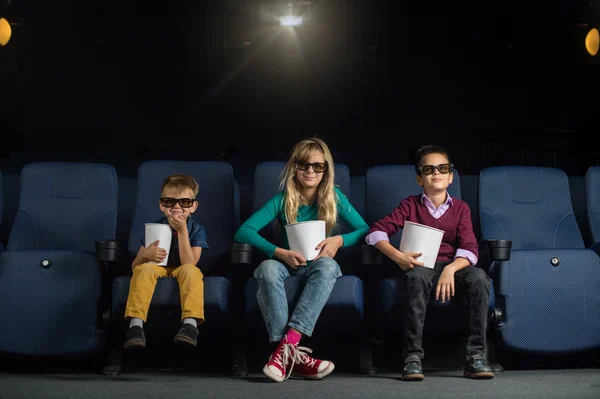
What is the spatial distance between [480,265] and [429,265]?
18.9 inches

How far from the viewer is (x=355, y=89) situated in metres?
8.70

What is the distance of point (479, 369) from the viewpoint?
2.73 m

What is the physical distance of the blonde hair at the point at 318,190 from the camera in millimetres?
3154

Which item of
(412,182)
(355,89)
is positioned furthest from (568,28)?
(412,182)

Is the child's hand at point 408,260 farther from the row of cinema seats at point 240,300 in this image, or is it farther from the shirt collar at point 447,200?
the shirt collar at point 447,200

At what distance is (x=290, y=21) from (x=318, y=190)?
230 inches

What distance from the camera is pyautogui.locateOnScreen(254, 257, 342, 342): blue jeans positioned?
8.93 ft

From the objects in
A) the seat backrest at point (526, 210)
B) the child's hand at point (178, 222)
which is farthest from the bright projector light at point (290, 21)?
the child's hand at point (178, 222)

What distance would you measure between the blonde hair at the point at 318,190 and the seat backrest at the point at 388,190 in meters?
0.29

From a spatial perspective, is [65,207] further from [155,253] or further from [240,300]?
[240,300]

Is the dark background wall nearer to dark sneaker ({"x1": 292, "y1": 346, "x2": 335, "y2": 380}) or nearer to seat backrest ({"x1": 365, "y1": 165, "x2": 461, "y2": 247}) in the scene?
seat backrest ({"x1": 365, "y1": 165, "x2": 461, "y2": 247})

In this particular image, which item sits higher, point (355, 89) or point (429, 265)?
point (355, 89)

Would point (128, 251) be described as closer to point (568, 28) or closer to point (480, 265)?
point (480, 265)

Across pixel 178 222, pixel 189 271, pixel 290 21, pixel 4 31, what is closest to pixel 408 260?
pixel 189 271
